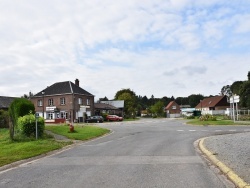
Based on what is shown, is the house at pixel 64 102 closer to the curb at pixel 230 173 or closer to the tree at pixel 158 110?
the tree at pixel 158 110

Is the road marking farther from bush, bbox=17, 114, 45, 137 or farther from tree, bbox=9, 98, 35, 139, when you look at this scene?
tree, bbox=9, 98, 35, 139

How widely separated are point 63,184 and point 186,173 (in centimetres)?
353

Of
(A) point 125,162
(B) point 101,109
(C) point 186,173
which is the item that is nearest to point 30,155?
(A) point 125,162

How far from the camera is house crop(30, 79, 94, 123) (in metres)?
70.0

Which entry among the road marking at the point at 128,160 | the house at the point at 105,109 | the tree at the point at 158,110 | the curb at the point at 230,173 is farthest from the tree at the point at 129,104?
the curb at the point at 230,173

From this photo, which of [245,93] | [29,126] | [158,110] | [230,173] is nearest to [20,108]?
[29,126]

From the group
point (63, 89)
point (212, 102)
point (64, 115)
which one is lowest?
point (64, 115)

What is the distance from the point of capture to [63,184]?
8625 mm

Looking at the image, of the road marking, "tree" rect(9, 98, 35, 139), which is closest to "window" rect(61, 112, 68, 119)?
"tree" rect(9, 98, 35, 139)

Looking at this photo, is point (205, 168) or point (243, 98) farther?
point (243, 98)

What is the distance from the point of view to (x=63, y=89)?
72.8m

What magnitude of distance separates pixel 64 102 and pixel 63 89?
3172mm

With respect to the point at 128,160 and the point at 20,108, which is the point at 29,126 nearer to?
the point at 20,108

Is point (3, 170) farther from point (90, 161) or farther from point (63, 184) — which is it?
point (63, 184)
